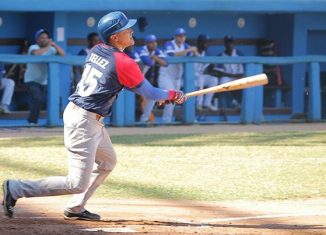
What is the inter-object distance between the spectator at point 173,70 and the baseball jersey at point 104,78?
339 inches

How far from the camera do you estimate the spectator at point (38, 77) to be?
15.4 meters

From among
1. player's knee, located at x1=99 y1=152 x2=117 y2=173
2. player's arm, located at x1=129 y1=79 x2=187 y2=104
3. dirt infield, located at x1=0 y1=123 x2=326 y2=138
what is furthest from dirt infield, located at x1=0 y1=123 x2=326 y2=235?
dirt infield, located at x1=0 y1=123 x2=326 y2=138

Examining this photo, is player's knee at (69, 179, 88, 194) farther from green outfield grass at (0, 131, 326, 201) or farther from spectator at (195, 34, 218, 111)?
spectator at (195, 34, 218, 111)

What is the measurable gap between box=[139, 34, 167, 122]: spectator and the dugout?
278mm

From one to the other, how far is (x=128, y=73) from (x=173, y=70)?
923cm

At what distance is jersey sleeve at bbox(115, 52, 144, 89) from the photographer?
284 inches

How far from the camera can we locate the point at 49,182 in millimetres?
7395

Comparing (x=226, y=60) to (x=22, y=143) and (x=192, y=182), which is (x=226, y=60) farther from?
(x=192, y=182)

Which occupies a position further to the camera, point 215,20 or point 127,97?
point 215,20

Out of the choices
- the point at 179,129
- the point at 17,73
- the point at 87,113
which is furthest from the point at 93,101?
the point at 17,73

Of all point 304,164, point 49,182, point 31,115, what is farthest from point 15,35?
point 49,182

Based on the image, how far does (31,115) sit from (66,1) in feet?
7.78

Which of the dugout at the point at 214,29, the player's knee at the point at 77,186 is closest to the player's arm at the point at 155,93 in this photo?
→ the player's knee at the point at 77,186

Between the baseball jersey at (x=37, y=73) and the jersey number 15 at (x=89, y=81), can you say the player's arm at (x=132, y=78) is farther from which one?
the baseball jersey at (x=37, y=73)
